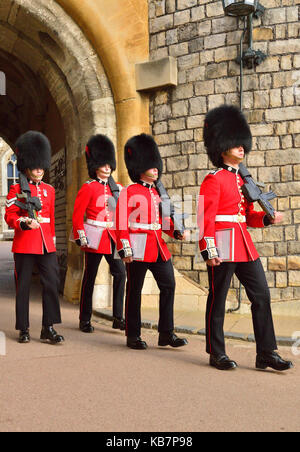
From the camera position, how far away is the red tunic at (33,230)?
15.0ft

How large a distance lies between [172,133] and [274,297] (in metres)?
2.21

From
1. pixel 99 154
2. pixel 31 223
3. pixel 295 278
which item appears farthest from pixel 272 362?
pixel 99 154

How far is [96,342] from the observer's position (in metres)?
4.62

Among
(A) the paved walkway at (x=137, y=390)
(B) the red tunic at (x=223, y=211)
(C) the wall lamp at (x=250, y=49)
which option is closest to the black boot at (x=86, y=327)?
(A) the paved walkway at (x=137, y=390)

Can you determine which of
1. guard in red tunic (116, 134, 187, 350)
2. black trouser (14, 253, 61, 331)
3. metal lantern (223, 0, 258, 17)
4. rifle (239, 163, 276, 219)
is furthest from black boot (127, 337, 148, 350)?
metal lantern (223, 0, 258, 17)

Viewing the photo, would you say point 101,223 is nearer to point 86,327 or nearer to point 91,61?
point 86,327

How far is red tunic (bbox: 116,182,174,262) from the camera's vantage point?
4.28 meters

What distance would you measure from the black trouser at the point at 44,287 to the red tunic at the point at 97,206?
0.56 meters

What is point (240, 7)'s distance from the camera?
18.5ft

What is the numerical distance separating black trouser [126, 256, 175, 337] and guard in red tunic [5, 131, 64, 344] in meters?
0.63

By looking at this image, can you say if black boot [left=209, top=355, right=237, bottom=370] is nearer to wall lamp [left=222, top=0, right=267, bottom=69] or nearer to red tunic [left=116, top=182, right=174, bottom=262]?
red tunic [left=116, top=182, right=174, bottom=262]

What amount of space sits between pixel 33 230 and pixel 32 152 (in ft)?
2.14

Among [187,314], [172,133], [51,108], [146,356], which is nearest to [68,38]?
[172,133]
